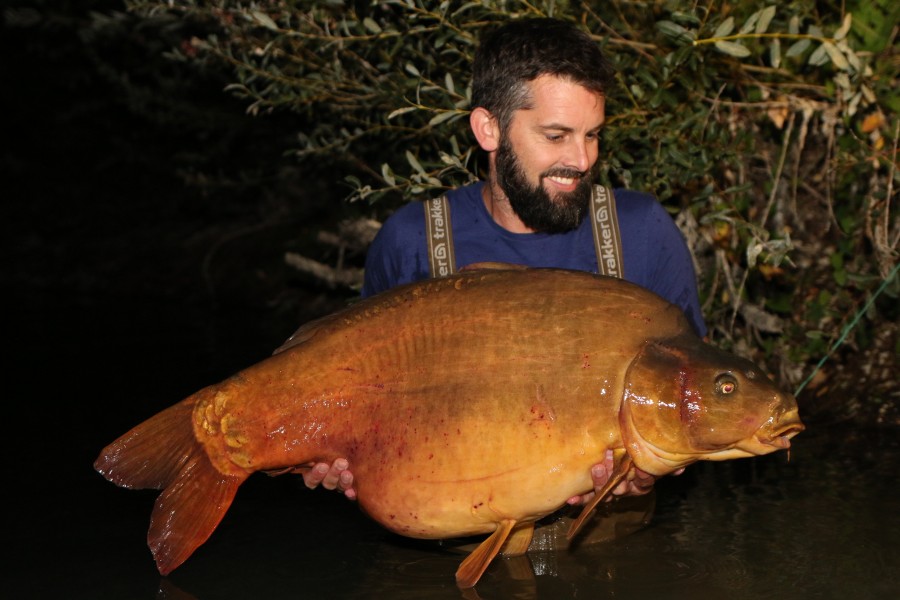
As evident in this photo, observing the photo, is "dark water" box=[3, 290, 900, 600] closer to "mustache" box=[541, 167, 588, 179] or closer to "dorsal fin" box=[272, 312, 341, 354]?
"dorsal fin" box=[272, 312, 341, 354]

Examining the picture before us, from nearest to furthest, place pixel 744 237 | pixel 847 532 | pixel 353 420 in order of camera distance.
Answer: pixel 353 420 → pixel 847 532 → pixel 744 237

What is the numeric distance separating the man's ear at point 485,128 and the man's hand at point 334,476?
3.76 feet

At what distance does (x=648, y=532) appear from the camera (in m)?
3.74

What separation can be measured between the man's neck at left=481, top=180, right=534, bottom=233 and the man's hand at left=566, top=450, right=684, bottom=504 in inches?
35.6

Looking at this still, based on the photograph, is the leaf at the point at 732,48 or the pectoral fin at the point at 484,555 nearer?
the pectoral fin at the point at 484,555

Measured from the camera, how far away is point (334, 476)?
10.0 feet

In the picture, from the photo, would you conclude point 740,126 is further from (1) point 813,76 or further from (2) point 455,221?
(2) point 455,221

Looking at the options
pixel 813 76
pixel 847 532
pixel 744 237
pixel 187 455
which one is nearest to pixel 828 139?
pixel 813 76

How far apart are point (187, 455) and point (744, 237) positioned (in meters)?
2.57

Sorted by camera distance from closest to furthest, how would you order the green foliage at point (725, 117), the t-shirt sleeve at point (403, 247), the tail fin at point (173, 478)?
the tail fin at point (173, 478), the t-shirt sleeve at point (403, 247), the green foliage at point (725, 117)

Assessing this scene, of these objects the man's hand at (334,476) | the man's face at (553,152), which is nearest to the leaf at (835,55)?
the man's face at (553,152)

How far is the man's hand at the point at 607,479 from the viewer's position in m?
2.79

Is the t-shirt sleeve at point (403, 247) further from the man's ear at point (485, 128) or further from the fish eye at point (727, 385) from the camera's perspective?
the fish eye at point (727, 385)

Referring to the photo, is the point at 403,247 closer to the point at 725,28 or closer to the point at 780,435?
the point at 725,28
